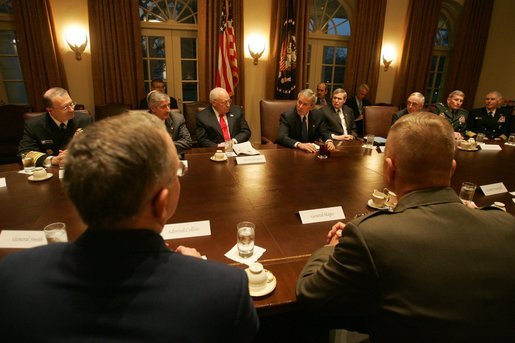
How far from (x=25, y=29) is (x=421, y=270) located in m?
5.40

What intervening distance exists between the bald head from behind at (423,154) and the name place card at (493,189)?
1.22 m

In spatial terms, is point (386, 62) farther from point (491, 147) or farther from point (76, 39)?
point (76, 39)

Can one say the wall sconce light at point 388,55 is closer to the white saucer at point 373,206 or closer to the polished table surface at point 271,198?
the polished table surface at point 271,198

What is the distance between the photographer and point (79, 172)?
0.58 m

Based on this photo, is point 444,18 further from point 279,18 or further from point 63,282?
point 63,282

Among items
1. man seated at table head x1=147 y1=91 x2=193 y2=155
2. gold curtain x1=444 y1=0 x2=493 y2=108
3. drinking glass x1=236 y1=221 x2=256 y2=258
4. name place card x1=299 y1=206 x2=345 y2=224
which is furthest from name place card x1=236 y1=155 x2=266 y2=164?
gold curtain x1=444 y1=0 x2=493 y2=108

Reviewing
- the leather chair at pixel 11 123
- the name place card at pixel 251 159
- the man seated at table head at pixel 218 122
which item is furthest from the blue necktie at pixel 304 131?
the leather chair at pixel 11 123

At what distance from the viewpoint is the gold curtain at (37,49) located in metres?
4.23

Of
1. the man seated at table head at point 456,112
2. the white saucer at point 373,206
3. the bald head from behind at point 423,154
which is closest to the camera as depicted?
the bald head from behind at point 423,154

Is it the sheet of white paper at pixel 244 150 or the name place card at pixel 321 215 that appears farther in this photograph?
the sheet of white paper at pixel 244 150

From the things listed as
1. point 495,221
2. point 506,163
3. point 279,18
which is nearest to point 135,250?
point 495,221

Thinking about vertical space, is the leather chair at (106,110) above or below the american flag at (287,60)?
below

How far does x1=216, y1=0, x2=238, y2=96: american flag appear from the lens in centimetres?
484

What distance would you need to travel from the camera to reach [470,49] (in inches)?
250
